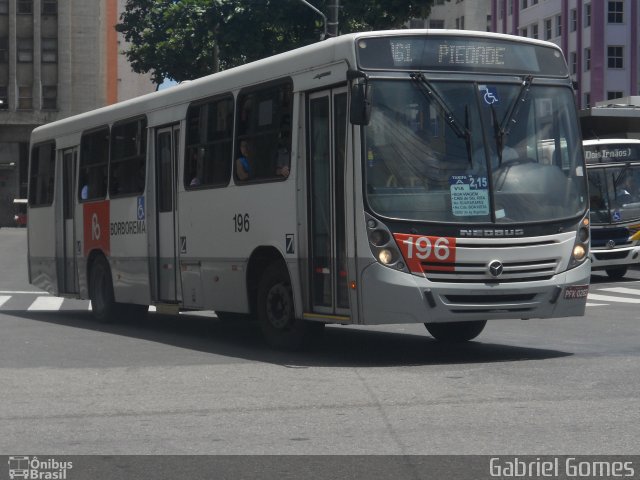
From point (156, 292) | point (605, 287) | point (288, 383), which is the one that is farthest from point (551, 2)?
point (288, 383)

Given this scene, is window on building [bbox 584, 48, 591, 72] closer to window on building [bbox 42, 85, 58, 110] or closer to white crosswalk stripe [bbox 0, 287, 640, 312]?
window on building [bbox 42, 85, 58, 110]

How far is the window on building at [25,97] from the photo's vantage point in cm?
8638

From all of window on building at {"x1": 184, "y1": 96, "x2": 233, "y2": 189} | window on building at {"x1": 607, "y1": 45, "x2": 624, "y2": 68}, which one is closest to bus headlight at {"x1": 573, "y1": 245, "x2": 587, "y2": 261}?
window on building at {"x1": 184, "y1": 96, "x2": 233, "y2": 189}

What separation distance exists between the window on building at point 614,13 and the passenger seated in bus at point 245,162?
2569 inches

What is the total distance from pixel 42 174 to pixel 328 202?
975 cm

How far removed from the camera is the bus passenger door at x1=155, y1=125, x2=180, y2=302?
16.2 metres

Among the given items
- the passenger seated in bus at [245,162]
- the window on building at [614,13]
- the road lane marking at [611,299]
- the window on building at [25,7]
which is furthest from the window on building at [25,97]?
the passenger seated in bus at [245,162]

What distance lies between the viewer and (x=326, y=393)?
1039 cm

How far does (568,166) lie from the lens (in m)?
12.8

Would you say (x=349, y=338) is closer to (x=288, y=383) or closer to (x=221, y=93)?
(x=221, y=93)

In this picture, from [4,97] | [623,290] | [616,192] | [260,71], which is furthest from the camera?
[4,97]

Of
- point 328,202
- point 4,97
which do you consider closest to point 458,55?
point 328,202

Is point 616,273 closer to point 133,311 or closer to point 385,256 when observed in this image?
point 133,311

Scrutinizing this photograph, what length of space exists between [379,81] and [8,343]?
5758 mm
